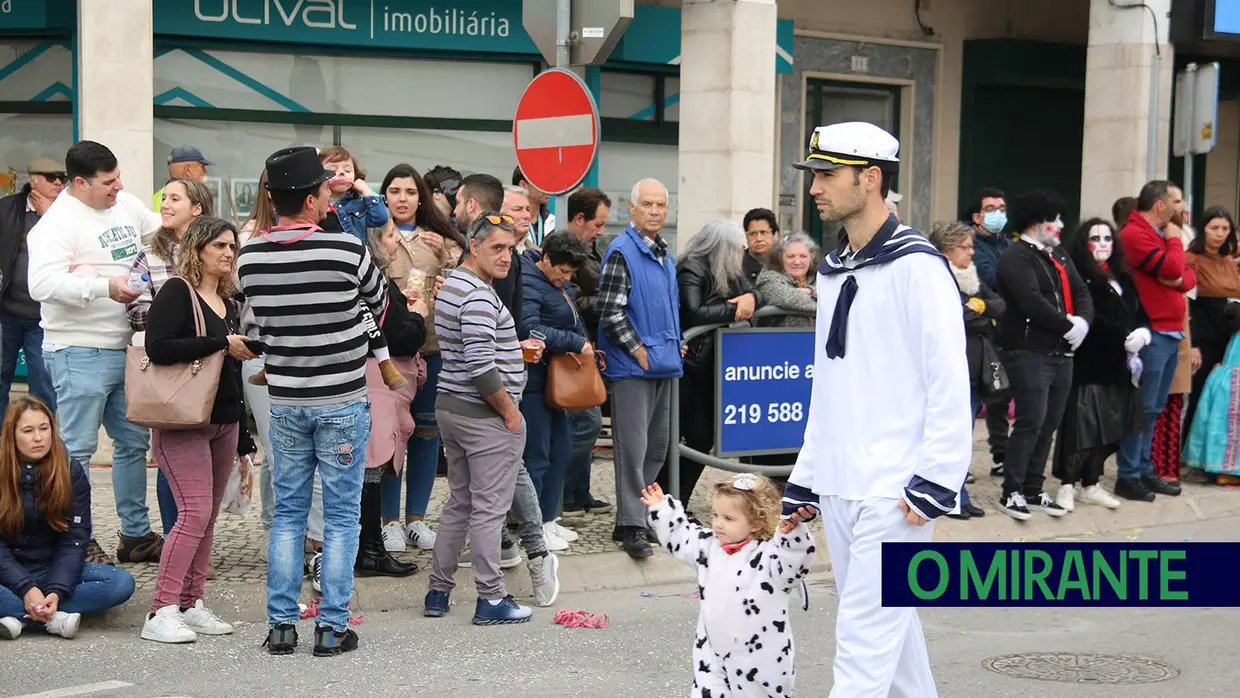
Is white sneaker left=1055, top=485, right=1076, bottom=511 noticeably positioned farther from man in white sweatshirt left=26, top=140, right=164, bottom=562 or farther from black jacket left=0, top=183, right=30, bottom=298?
black jacket left=0, top=183, right=30, bottom=298

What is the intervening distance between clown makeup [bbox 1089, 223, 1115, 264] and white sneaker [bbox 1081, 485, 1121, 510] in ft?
4.95

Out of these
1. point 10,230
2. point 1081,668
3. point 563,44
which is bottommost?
point 1081,668

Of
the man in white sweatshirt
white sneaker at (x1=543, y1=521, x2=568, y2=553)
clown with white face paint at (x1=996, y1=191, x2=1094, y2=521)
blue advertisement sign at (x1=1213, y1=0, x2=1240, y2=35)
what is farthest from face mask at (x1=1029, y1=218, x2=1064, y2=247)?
blue advertisement sign at (x1=1213, y1=0, x2=1240, y2=35)

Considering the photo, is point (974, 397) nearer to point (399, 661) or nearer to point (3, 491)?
point (399, 661)

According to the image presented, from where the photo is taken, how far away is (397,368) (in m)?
8.02

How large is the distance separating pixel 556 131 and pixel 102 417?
2930 millimetres

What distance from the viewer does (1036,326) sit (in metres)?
10.1

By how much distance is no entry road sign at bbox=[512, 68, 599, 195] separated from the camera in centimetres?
904

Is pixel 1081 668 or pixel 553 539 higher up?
pixel 553 539

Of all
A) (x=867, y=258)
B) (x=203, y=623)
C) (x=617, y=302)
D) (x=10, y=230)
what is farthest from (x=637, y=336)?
(x=867, y=258)

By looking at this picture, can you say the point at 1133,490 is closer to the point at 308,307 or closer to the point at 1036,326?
the point at 1036,326

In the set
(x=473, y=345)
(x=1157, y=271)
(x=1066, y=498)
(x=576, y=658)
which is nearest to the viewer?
(x=576, y=658)

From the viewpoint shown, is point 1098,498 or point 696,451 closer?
point 696,451

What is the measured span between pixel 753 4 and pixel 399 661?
30.4 feet
